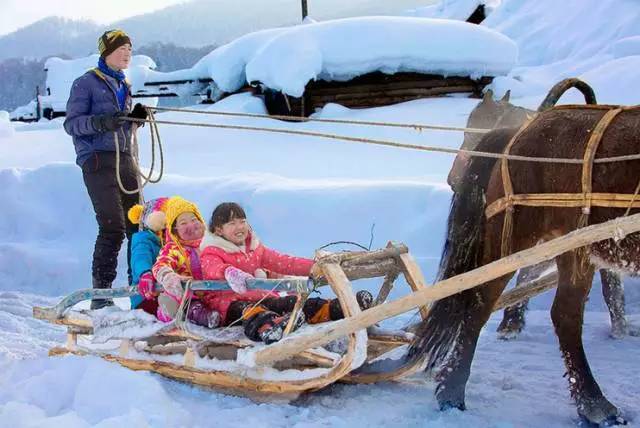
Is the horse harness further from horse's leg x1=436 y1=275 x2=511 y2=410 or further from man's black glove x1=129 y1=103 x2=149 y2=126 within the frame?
man's black glove x1=129 y1=103 x2=149 y2=126

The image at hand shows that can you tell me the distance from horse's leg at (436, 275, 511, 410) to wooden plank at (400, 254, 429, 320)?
→ 211 millimetres

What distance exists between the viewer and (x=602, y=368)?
3596 mm

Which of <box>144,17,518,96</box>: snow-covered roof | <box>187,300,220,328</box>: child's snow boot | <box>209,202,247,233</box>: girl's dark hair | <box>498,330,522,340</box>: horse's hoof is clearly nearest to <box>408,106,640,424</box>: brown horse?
<box>187,300,220,328</box>: child's snow boot

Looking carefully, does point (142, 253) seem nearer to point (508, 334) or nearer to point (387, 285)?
point (387, 285)

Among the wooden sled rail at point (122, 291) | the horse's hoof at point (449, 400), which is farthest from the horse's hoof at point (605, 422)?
the wooden sled rail at point (122, 291)

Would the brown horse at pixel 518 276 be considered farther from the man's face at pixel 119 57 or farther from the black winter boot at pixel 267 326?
the man's face at pixel 119 57

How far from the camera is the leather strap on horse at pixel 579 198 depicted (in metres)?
2.69

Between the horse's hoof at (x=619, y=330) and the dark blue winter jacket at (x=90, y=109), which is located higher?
the dark blue winter jacket at (x=90, y=109)

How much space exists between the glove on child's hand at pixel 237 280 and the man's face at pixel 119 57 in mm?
1805

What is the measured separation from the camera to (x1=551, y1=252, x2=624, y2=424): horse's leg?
2824 millimetres

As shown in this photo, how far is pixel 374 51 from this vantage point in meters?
11.3

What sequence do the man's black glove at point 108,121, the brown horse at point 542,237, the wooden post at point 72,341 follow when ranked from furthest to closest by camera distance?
the man's black glove at point 108,121, the wooden post at point 72,341, the brown horse at point 542,237

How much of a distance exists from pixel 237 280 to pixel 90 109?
5.84ft

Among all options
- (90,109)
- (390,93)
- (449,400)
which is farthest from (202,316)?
(390,93)
